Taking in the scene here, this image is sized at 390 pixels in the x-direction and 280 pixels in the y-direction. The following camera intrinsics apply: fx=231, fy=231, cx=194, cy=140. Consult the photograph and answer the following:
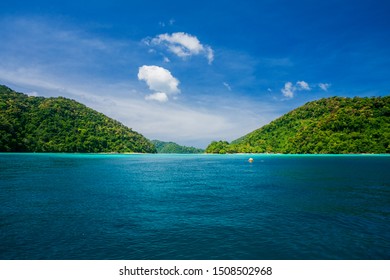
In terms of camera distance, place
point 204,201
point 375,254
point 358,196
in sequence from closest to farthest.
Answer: point 375,254, point 204,201, point 358,196

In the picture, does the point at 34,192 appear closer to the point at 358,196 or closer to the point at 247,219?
the point at 247,219

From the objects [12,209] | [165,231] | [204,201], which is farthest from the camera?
[204,201]

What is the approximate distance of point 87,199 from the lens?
35.2 metres

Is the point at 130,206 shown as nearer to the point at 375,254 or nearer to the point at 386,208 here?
the point at 375,254

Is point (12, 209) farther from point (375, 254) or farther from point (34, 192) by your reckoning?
point (375, 254)

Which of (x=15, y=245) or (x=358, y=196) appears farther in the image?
(x=358, y=196)

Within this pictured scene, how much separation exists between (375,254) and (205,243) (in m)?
12.6

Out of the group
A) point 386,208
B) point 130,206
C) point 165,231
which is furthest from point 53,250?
point 386,208

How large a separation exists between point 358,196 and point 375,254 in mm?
24524

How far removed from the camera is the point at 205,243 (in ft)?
61.8
